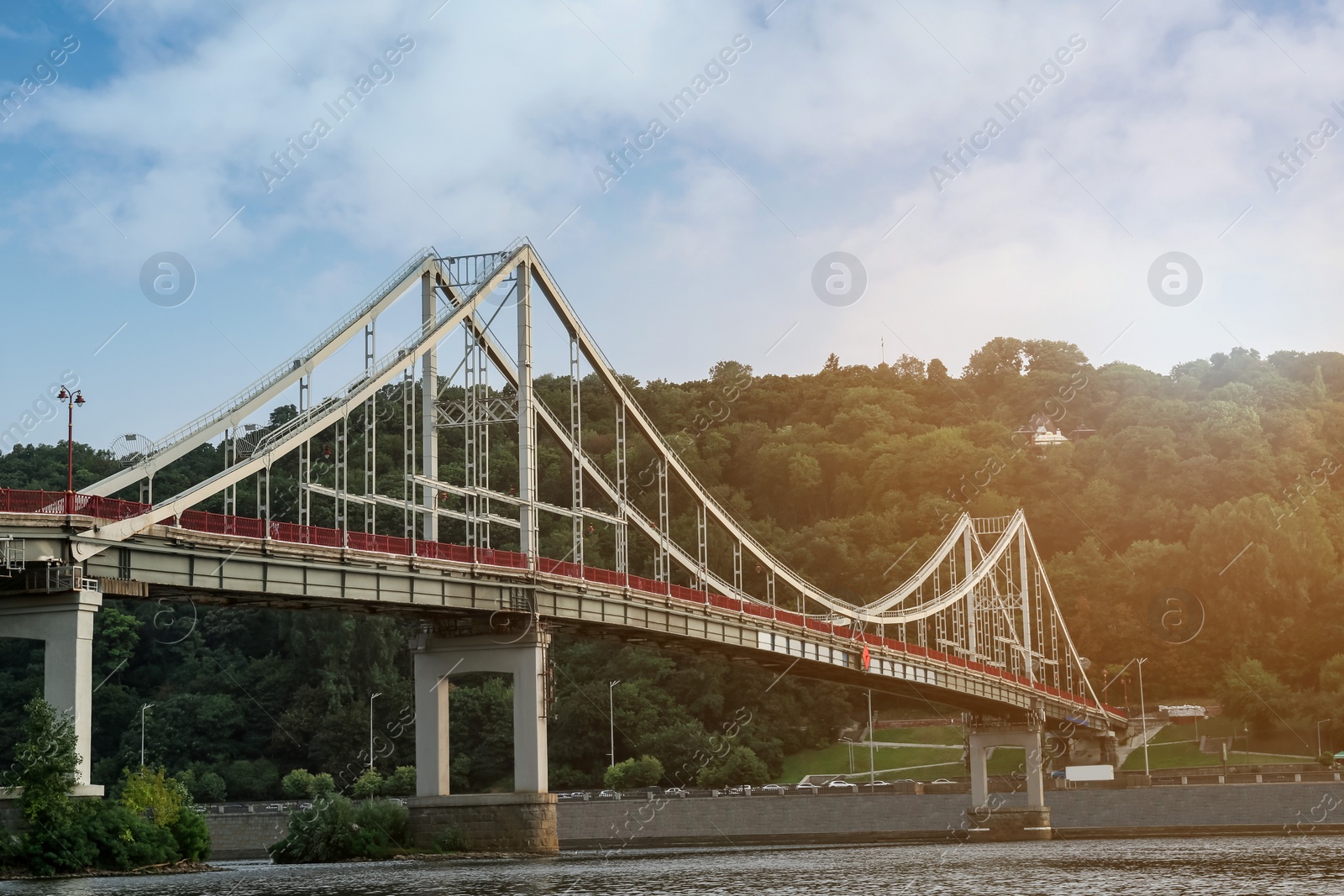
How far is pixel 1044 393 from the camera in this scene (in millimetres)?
180125

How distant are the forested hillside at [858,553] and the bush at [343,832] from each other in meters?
40.0

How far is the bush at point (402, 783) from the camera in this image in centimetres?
10799

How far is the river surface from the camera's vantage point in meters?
43.2

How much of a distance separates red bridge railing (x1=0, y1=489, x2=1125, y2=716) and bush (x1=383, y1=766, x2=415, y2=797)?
109ft

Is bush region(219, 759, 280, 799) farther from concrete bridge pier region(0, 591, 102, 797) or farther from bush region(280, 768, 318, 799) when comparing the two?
concrete bridge pier region(0, 591, 102, 797)

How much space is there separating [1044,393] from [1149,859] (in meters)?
124

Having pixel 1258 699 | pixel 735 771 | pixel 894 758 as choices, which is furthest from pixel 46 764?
pixel 1258 699

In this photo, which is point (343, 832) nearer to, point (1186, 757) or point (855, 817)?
point (855, 817)

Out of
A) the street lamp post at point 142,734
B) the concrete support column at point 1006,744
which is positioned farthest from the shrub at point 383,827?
the street lamp post at point 142,734

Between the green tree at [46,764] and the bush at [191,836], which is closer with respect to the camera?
the green tree at [46,764]

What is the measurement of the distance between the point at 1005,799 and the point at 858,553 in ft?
151

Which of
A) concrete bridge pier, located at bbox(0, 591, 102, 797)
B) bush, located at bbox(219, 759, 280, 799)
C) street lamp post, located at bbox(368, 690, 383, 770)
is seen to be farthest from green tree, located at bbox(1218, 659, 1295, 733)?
concrete bridge pier, located at bbox(0, 591, 102, 797)

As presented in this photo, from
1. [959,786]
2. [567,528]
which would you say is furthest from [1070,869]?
[567,528]

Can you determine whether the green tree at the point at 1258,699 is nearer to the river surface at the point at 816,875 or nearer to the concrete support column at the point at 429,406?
the river surface at the point at 816,875
